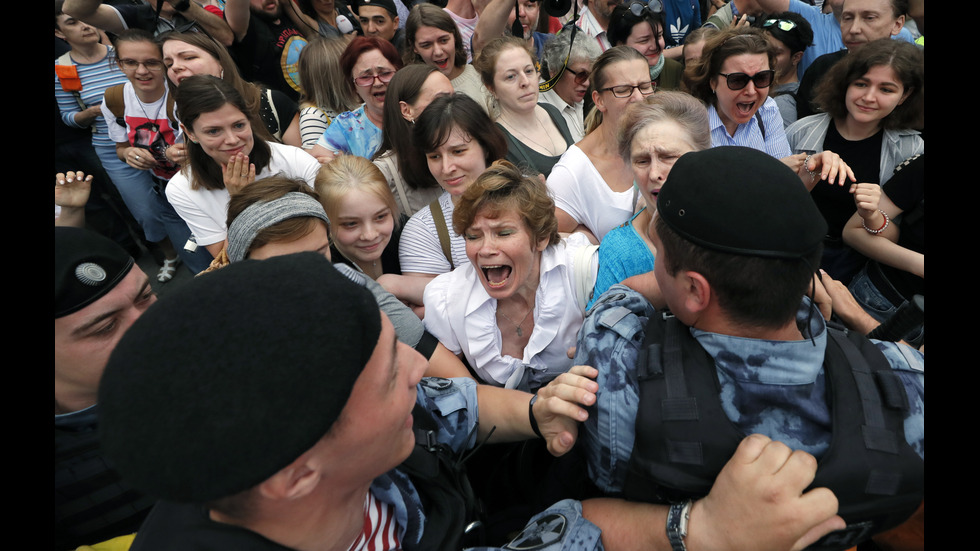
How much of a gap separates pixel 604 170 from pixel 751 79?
115 cm

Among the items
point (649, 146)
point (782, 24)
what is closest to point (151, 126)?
point (649, 146)

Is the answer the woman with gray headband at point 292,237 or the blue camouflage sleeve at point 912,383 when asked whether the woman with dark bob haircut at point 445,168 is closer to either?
the woman with gray headband at point 292,237

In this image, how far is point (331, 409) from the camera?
0.97 metres

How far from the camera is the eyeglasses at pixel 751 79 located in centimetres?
350

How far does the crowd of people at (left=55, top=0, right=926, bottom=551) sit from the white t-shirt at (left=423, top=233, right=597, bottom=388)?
0.01m

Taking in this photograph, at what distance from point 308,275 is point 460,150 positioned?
225 cm

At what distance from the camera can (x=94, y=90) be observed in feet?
15.8

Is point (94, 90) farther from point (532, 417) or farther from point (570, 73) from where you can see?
point (532, 417)

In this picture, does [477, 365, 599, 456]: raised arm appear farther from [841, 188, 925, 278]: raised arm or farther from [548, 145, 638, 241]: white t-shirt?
[841, 188, 925, 278]: raised arm

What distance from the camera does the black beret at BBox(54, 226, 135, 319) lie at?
1.63 m

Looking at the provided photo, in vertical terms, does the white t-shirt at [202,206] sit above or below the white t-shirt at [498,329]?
below

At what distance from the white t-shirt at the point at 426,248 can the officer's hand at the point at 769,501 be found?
199 centimetres

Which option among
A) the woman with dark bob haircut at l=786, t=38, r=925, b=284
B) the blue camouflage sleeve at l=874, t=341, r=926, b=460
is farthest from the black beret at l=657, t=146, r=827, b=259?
the woman with dark bob haircut at l=786, t=38, r=925, b=284

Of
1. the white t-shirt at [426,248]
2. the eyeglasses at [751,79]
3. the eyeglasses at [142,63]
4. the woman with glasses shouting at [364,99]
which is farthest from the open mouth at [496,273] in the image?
the eyeglasses at [142,63]
